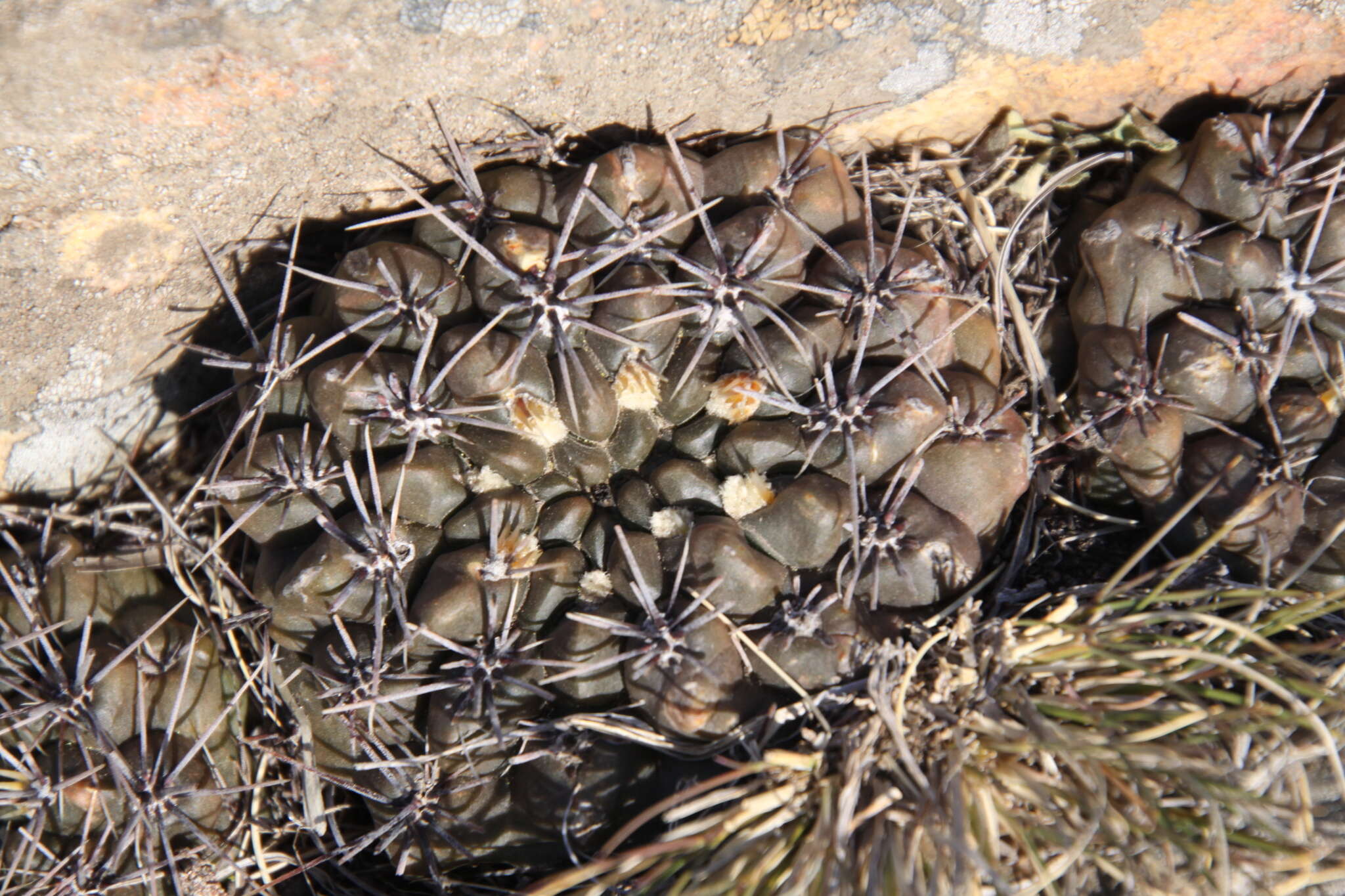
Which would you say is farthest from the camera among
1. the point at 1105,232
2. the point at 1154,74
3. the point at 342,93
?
the point at 1154,74

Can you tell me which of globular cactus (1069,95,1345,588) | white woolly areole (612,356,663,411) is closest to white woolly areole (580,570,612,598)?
white woolly areole (612,356,663,411)

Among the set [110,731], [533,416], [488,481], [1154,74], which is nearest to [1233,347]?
[1154,74]

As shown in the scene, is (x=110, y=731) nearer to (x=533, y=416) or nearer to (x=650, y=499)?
(x=533, y=416)

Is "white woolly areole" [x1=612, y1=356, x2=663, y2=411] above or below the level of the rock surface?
below

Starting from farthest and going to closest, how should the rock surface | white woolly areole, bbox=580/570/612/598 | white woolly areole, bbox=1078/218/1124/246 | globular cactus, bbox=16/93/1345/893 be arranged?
white woolly areole, bbox=1078/218/1124/246
white woolly areole, bbox=580/570/612/598
globular cactus, bbox=16/93/1345/893
the rock surface

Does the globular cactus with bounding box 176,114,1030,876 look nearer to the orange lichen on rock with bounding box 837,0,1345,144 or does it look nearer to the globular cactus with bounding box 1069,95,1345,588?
the globular cactus with bounding box 1069,95,1345,588

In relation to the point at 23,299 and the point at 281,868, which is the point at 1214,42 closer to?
the point at 23,299

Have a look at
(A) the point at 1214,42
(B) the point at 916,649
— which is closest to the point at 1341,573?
(B) the point at 916,649
